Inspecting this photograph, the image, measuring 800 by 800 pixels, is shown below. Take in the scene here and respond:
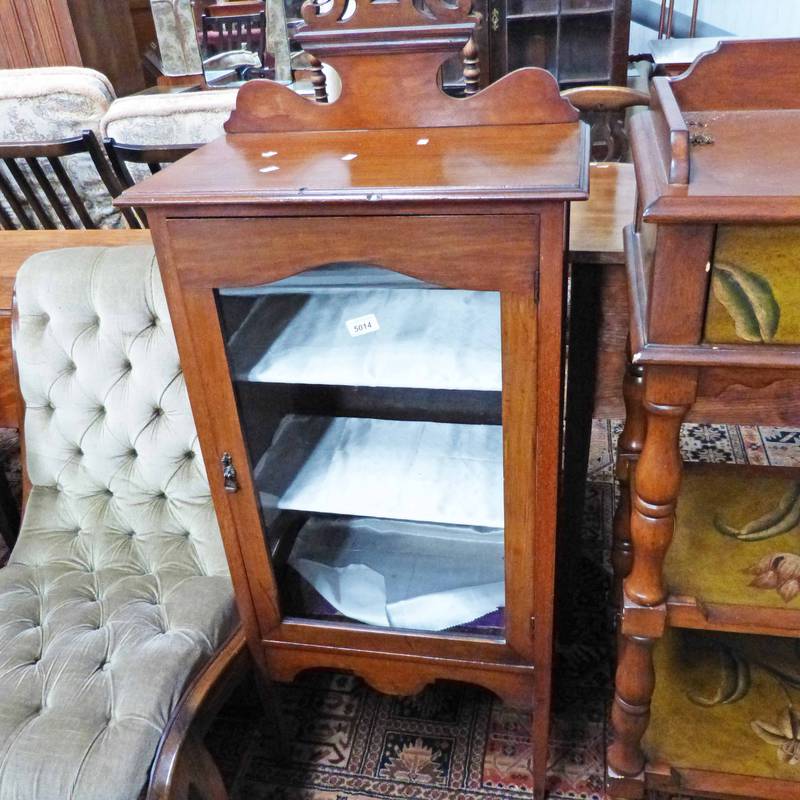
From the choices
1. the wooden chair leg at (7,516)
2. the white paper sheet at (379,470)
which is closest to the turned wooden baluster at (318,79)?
the white paper sheet at (379,470)


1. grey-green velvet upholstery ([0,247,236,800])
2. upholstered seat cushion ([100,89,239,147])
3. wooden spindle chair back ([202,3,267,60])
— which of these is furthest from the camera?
wooden spindle chair back ([202,3,267,60])

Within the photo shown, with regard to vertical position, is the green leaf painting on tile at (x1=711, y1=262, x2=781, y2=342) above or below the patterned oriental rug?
above

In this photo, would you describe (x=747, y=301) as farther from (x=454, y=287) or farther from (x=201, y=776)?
(x=201, y=776)

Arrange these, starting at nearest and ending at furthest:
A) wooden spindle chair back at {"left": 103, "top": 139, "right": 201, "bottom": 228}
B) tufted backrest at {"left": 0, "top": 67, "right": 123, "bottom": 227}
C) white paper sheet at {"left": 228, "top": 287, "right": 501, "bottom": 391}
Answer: white paper sheet at {"left": 228, "top": 287, "right": 501, "bottom": 391}
wooden spindle chair back at {"left": 103, "top": 139, "right": 201, "bottom": 228}
tufted backrest at {"left": 0, "top": 67, "right": 123, "bottom": 227}

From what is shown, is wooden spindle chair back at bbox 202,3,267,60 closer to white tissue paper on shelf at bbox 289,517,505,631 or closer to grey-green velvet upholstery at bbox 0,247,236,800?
grey-green velvet upholstery at bbox 0,247,236,800

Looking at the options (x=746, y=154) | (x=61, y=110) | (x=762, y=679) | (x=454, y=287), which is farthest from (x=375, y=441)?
(x=61, y=110)

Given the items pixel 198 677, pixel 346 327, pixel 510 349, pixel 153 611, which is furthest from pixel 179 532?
pixel 510 349

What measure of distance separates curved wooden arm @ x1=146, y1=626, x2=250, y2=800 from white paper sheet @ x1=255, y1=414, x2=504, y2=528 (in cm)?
23

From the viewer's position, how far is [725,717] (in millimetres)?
1031

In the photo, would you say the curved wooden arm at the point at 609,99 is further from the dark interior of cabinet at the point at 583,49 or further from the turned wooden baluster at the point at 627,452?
the dark interior of cabinet at the point at 583,49

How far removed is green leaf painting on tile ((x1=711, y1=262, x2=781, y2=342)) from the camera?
22.9 inches

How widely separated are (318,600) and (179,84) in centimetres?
322

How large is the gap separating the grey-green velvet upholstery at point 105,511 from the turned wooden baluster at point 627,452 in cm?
61

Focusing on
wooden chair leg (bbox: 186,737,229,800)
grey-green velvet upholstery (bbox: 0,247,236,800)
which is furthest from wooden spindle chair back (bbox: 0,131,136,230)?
wooden chair leg (bbox: 186,737,229,800)
